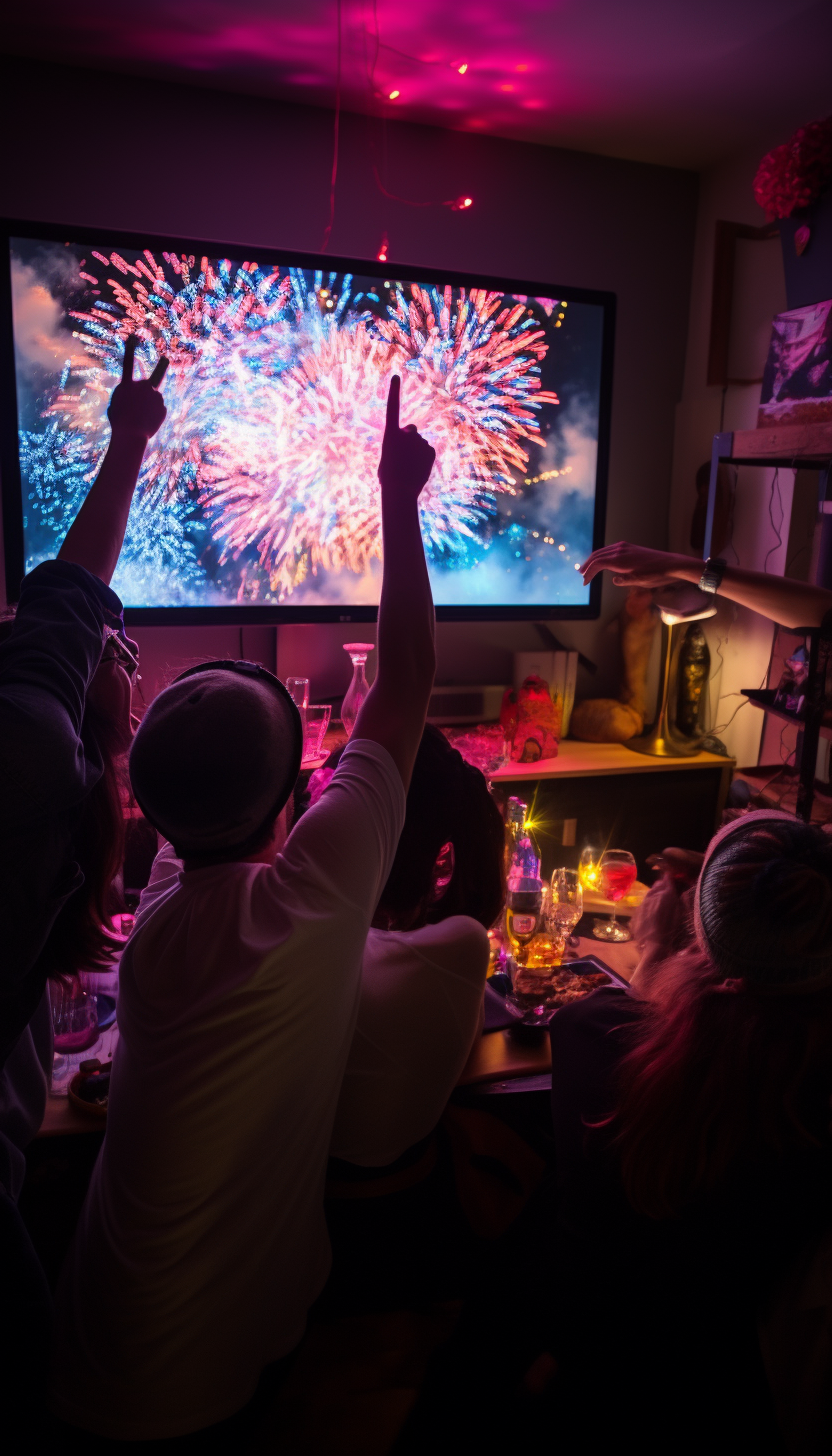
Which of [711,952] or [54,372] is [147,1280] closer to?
[711,952]

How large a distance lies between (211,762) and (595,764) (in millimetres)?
2117

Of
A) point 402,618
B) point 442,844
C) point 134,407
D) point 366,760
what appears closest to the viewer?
point 366,760

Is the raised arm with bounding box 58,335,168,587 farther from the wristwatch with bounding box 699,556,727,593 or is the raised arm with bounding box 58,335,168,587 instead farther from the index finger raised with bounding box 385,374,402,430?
the wristwatch with bounding box 699,556,727,593

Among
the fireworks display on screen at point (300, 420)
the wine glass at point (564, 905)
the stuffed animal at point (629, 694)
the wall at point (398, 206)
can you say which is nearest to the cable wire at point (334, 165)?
the wall at point (398, 206)

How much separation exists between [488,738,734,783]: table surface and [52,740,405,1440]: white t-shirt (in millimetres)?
1801

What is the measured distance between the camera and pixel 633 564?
6.54 feet

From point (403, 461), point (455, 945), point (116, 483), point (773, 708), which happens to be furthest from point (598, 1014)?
point (773, 708)

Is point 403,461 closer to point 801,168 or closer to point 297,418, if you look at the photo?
point 297,418

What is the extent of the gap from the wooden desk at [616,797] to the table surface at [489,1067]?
48.3 inches

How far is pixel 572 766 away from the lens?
2.86 meters

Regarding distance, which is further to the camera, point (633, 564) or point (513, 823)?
point (513, 823)

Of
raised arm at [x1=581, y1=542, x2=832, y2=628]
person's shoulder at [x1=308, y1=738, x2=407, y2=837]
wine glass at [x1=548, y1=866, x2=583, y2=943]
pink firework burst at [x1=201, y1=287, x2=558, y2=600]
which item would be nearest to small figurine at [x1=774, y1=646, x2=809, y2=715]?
raised arm at [x1=581, y1=542, x2=832, y2=628]

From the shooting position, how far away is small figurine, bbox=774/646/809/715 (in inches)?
92.2

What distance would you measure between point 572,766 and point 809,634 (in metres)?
1.01
